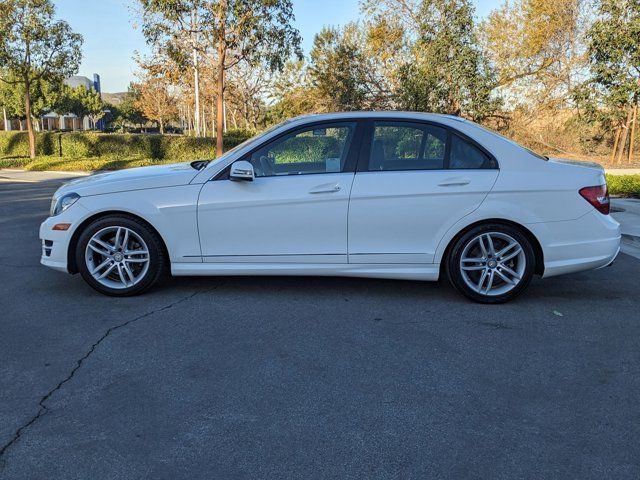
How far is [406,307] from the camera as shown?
4.77m

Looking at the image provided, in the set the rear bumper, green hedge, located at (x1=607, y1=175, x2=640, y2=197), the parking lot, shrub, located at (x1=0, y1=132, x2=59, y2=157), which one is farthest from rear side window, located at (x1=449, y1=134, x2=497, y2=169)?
shrub, located at (x1=0, y1=132, x2=59, y2=157)

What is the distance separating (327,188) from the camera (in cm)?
476

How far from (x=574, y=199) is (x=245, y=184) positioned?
9.05ft

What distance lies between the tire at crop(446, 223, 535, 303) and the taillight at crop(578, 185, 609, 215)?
60 centimetres

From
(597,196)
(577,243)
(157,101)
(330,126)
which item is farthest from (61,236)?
(157,101)

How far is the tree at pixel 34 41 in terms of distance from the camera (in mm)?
20453

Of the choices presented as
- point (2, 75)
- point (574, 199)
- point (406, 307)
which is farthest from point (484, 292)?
point (2, 75)

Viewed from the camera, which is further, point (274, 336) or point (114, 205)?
point (114, 205)

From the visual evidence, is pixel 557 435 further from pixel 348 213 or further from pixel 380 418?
pixel 348 213

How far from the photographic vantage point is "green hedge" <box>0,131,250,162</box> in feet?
73.2

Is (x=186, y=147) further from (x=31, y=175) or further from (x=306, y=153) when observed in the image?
(x=306, y=153)

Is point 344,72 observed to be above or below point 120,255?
above

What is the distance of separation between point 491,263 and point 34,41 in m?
21.8

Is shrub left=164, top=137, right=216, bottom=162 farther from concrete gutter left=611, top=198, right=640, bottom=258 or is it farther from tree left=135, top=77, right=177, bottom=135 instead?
tree left=135, top=77, right=177, bottom=135
